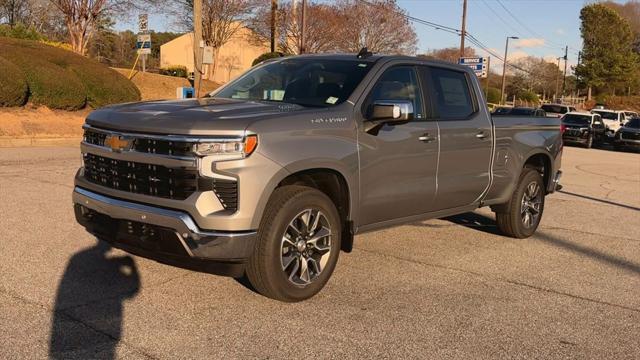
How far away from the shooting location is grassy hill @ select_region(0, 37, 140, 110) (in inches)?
645

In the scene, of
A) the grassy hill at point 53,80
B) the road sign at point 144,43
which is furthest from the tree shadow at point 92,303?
the road sign at point 144,43

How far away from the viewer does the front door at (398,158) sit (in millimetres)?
5016

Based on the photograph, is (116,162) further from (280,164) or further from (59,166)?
(59,166)

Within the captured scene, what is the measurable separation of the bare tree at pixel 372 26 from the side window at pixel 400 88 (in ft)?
127

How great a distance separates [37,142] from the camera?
1576 centimetres

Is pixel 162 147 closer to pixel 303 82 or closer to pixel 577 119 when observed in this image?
pixel 303 82

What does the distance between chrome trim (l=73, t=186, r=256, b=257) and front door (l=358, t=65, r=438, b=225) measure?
1.30 m

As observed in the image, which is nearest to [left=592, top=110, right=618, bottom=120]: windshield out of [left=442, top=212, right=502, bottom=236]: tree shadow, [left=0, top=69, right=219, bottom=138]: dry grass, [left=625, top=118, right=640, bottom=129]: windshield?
[left=625, top=118, right=640, bottom=129]: windshield

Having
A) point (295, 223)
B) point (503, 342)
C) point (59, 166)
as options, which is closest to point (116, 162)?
point (295, 223)

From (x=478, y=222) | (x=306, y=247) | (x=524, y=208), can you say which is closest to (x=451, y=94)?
(x=524, y=208)

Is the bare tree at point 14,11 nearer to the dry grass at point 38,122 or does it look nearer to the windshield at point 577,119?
the dry grass at point 38,122

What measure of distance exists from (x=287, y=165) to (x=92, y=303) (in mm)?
1725

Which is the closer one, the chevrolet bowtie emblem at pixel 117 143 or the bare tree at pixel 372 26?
the chevrolet bowtie emblem at pixel 117 143

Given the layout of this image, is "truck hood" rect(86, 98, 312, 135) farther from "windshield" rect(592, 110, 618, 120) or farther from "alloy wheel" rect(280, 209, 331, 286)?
"windshield" rect(592, 110, 618, 120)
